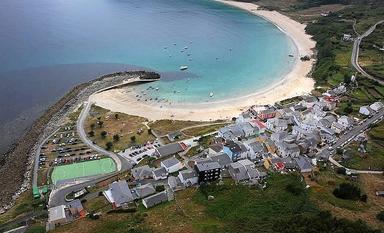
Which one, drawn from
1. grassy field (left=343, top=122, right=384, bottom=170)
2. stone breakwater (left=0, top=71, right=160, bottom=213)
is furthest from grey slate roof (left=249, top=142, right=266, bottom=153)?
stone breakwater (left=0, top=71, right=160, bottom=213)

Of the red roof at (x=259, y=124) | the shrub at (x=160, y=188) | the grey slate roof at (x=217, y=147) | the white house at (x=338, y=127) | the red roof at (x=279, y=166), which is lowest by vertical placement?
the shrub at (x=160, y=188)

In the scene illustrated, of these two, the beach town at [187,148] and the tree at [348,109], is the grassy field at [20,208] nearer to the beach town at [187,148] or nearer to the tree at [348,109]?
the beach town at [187,148]

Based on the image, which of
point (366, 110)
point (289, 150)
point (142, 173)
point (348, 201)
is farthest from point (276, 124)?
point (142, 173)

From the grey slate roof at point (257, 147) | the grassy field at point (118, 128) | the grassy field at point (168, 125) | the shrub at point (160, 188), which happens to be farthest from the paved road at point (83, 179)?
the grey slate roof at point (257, 147)

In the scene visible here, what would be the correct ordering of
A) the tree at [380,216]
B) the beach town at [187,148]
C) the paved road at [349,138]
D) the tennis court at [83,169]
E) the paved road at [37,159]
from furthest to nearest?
the tennis court at [83,169], the paved road at [37,159], the paved road at [349,138], the beach town at [187,148], the tree at [380,216]

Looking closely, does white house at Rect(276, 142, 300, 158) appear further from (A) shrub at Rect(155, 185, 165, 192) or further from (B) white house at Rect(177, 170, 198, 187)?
(A) shrub at Rect(155, 185, 165, 192)

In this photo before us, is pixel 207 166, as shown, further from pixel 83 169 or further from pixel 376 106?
pixel 376 106

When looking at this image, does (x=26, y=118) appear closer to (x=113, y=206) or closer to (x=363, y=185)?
(x=113, y=206)
